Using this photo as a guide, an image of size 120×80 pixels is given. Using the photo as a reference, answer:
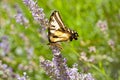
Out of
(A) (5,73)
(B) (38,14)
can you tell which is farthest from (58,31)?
(A) (5,73)

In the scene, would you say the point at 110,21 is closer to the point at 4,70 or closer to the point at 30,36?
the point at 30,36

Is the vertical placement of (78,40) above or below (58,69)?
above

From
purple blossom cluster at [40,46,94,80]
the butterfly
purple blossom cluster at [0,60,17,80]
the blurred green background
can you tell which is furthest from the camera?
the blurred green background

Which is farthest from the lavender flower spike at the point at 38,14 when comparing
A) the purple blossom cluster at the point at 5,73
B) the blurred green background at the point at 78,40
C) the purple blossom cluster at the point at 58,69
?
the blurred green background at the point at 78,40

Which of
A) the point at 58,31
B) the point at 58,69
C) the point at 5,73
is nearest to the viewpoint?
the point at 58,31

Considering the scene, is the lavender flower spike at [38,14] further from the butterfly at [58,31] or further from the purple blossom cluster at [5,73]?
the purple blossom cluster at [5,73]

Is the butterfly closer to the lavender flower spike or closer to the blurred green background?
the lavender flower spike

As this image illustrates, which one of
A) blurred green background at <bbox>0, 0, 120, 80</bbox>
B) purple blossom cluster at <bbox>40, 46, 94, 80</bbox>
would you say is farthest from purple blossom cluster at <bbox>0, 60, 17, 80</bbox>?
purple blossom cluster at <bbox>40, 46, 94, 80</bbox>

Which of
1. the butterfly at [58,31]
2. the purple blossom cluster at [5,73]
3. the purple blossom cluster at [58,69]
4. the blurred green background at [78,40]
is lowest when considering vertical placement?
the purple blossom cluster at [58,69]

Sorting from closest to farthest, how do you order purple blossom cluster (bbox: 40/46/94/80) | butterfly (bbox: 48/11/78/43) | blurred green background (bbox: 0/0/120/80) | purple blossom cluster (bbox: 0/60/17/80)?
butterfly (bbox: 48/11/78/43)
purple blossom cluster (bbox: 40/46/94/80)
purple blossom cluster (bbox: 0/60/17/80)
blurred green background (bbox: 0/0/120/80)

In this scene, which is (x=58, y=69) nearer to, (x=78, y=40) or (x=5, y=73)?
(x=5, y=73)

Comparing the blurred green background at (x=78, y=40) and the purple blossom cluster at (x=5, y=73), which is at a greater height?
the blurred green background at (x=78, y=40)
